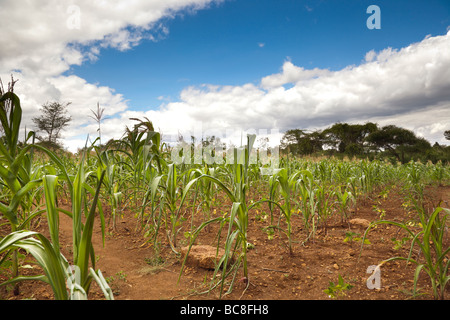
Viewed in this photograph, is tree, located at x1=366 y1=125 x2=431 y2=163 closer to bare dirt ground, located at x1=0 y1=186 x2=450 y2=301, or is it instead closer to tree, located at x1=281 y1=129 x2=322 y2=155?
tree, located at x1=281 y1=129 x2=322 y2=155

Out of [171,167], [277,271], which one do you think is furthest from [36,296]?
[277,271]

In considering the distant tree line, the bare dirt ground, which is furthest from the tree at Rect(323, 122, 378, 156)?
the bare dirt ground

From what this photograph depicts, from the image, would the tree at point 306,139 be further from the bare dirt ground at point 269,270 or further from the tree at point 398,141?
the bare dirt ground at point 269,270

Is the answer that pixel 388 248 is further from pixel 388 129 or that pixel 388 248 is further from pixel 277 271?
pixel 388 129

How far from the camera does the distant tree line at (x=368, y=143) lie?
22.5 metres

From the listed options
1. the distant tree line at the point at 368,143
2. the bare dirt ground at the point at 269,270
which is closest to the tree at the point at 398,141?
the distant tree line at the point at 368,143

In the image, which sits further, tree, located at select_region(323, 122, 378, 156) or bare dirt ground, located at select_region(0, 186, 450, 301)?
tree, located at select_region(323, 122, 378, 156)

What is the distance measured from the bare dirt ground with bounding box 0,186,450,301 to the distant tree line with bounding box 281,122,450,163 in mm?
17454

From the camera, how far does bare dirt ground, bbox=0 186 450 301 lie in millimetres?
1482

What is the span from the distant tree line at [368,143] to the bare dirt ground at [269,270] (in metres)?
17.5

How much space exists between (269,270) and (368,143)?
28311 mm

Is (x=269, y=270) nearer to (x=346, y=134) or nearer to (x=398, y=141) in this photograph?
(x=398, y=141)

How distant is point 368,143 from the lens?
26422 millimetres

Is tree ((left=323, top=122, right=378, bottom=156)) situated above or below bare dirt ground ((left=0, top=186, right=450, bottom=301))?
above
